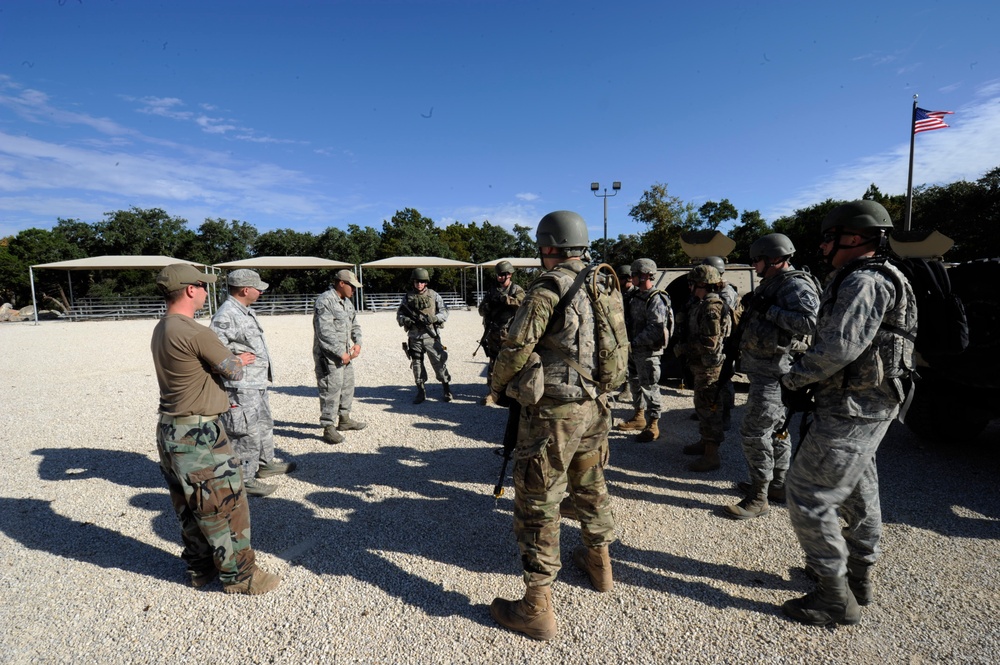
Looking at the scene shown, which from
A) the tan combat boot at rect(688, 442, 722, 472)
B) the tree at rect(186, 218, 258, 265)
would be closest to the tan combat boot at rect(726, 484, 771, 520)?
the tan combat boot at rect(688, 442, 722, 472)

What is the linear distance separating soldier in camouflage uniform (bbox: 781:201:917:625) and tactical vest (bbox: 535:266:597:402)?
1101 mm

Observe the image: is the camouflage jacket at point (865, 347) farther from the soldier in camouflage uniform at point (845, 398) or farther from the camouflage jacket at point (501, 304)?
the camouflage jacket at point (501, 304)

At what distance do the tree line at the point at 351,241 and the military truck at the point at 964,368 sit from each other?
2041 cm

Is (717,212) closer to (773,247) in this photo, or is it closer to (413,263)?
(413,263)

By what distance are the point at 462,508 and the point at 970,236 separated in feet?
88.5

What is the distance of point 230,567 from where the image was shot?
2.78 metres

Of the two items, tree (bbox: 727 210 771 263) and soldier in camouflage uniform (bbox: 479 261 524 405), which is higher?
tree (bbox: 727 210 771 263)

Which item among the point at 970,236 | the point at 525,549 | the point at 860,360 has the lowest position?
the point at 525,549

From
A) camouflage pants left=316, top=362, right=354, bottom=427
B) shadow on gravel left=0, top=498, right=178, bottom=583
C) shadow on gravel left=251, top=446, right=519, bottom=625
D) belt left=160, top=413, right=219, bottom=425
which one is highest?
belt left=160, top=413, right=219, bottom=425

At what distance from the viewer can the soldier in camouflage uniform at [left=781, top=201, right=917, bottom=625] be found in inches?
93.6

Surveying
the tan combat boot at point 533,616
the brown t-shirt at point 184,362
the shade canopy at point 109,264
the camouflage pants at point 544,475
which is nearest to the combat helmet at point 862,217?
the camouflage pants at point 544,475

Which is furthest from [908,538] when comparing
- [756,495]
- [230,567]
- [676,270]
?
[676,270]

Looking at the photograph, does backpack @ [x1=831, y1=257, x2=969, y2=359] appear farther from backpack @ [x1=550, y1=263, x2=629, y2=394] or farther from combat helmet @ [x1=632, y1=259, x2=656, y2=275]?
combat helmet @ [x1=632, y1=259, x2=656, y2=275]

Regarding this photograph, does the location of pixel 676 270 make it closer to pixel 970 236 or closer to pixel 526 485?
pixel 526 485
